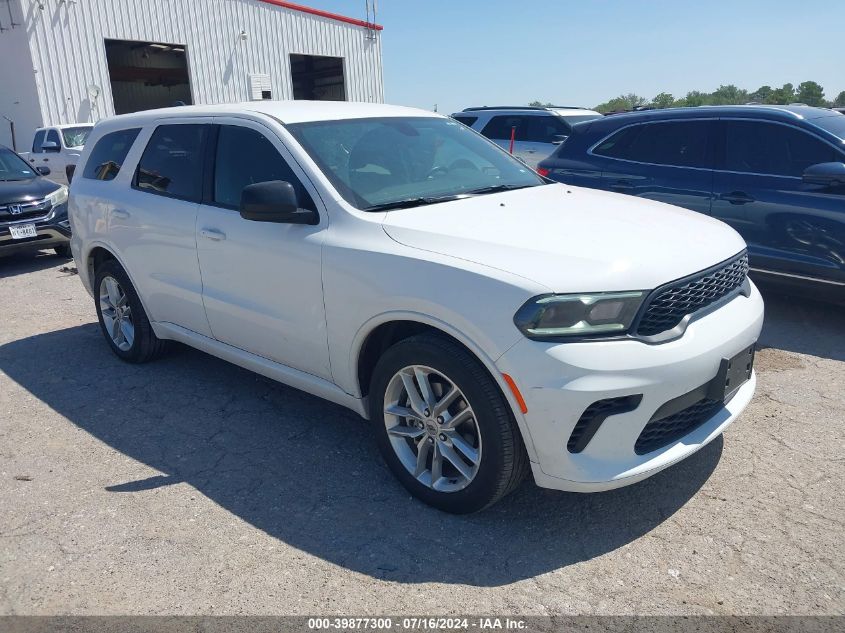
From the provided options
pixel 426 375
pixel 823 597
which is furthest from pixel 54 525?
pixel 823 597

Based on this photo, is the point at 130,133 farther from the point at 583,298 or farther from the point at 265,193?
the point at 583,298

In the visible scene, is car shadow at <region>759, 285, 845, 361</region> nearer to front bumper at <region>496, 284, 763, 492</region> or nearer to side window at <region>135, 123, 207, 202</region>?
front bumper at <region>496, 284, 763, 492</region>

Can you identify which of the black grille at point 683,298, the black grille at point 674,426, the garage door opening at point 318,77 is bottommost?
the black grille at point 674,426

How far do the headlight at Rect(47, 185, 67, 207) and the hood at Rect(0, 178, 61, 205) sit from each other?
2.1 inches

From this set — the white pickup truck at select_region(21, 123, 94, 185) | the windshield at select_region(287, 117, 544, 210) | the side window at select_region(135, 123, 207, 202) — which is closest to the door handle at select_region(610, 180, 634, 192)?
the windshield at select_region(287, 117, 544, 210)

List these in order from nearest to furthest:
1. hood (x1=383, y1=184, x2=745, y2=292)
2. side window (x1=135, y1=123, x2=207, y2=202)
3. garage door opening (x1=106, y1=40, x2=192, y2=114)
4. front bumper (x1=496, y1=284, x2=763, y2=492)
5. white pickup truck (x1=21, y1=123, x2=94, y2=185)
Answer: front bumper (x1=496, y1=284, x2=763, y2=492) < hood (x1=383, y1=184, x2=745, y2=292) < side window (x1=135, y1=123, x2=207, y2=202) < white pickup truck (x1=21, y1=123, x2=94, y2=185) < garage door opening (x1=106, y1=40, x2=192, y2=114)

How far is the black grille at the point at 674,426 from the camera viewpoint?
2.85m

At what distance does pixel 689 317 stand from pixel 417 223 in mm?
1275

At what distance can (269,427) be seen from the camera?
4164 millimetres

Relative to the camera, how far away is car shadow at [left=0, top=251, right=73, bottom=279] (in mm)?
9117

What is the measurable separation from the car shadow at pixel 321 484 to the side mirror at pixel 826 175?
274 cm

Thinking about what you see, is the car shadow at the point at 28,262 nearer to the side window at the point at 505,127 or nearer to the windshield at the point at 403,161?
the windshield at the point at 403,161

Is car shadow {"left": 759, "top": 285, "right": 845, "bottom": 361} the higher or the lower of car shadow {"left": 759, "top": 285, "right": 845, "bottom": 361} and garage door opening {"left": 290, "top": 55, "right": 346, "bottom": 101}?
the lower

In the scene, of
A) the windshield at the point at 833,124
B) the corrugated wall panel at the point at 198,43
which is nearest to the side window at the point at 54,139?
the corrugated wall panel at the point at 198,43
